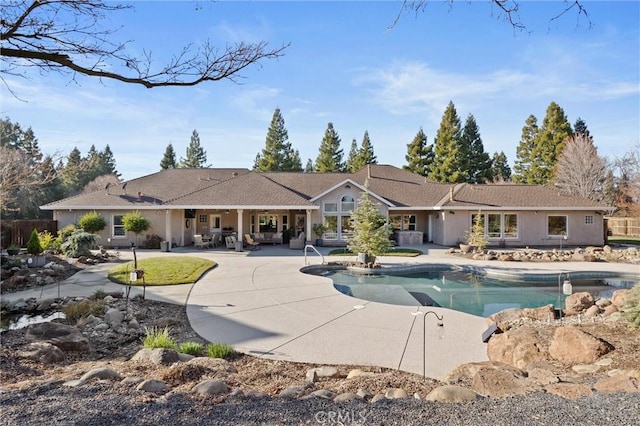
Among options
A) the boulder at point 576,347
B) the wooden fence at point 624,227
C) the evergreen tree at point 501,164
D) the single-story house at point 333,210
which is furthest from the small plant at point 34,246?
the evergreen tree at point 501,164

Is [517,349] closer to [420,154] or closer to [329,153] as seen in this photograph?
[420,154]

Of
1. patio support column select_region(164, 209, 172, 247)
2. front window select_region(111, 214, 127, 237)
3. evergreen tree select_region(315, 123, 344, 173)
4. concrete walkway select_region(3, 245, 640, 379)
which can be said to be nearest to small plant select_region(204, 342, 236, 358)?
concrete walkway select_region(3, 245, 640, 379)

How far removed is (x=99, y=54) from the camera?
521 centimetres

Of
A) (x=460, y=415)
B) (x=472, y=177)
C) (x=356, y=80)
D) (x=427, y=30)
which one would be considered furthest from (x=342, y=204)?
(x=472, y=177)

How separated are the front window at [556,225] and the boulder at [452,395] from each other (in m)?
24.5

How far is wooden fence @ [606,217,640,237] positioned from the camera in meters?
32.4

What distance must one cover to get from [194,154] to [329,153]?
71.2 feet

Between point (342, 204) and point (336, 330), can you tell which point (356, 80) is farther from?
A: point (342, 204)

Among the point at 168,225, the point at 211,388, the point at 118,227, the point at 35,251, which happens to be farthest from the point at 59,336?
the point at 118,227

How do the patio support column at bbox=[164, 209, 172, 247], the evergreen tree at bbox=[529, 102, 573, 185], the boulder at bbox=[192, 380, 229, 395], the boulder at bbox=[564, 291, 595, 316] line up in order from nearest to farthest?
the boulder at bbox=[192, 380, 229, 395]
the boulder at bbox=[564, 291, 595, 316]
the patio support column at bbox=[164, 209, 172, 247]
the evergreen tree at bbox=[529, 102, 573, 185]

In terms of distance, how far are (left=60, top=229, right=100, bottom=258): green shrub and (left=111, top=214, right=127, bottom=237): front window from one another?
19.4 ft

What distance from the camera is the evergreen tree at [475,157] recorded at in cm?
5016

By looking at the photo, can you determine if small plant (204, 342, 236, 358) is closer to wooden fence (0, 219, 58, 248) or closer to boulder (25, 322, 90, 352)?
boulder (25, 322, 90, 352)

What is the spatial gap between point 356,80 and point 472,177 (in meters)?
41.8
